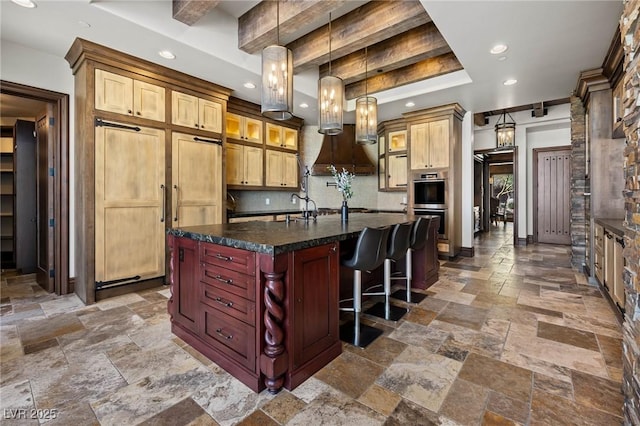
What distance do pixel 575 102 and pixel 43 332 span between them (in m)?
7.15

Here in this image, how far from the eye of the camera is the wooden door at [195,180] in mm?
3875

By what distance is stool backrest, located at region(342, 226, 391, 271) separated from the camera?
2.26 m

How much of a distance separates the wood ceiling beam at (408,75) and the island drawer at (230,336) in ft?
13.4

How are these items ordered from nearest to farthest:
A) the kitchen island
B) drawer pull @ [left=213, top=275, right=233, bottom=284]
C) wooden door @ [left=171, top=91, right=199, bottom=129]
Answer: the kitchen island
drawer pull @ [left=213, top=275, right=233, bottom=284]
wooden door @ [left=171, top=91, right=199, bottom=129]

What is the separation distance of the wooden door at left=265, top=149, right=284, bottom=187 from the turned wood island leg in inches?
163

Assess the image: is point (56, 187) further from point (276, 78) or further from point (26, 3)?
point (276, 78)

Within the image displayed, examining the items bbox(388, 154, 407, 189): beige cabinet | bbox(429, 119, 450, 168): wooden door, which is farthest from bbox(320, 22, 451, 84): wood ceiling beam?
bbox(388, 154, 407, 189): beige cabinet

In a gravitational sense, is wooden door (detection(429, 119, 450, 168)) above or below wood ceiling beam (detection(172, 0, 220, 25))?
below

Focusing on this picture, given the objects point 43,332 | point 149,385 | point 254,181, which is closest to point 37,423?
point 149,385

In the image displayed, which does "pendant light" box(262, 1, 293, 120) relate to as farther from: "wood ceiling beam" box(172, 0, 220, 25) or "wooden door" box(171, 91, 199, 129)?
"wooden door" box(171, 91, 199, 129)

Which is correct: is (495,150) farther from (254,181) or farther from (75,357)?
(75,357)

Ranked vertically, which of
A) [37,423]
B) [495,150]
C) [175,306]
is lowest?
[37,423]

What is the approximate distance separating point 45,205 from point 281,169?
140 inches

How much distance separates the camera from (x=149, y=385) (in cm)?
183
